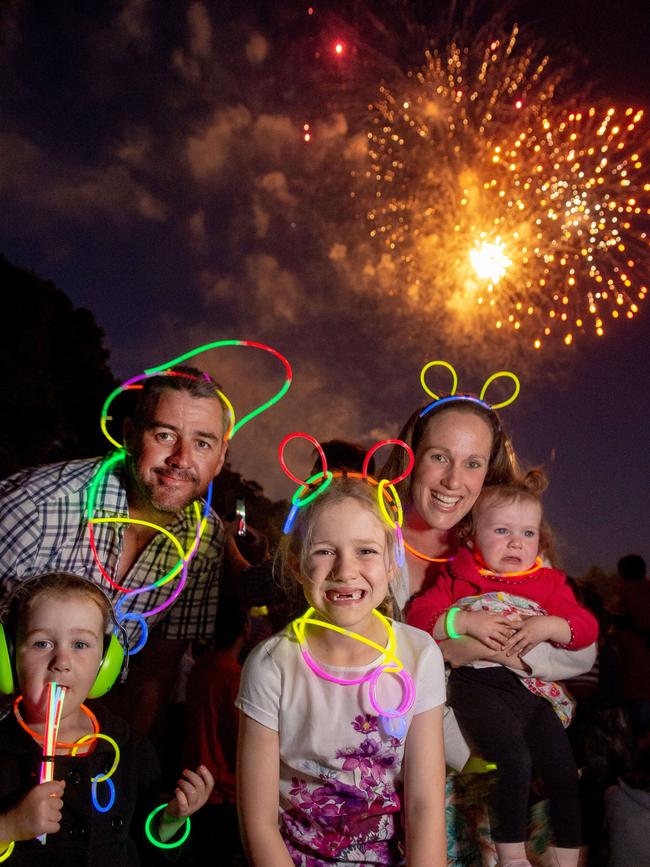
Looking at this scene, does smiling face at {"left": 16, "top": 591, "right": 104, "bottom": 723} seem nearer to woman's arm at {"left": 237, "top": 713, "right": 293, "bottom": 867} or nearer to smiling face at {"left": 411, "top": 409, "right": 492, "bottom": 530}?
woman's arm at {"left": 237, "top": 713, "right": 293, "bottom": 867}

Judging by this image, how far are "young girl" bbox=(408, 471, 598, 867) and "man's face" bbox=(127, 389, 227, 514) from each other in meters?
1.23

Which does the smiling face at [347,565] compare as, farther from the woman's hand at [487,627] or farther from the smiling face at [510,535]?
the smiling face at [510,535]

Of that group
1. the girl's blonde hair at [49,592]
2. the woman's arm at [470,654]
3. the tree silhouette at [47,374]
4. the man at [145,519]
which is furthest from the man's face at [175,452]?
the tree silhouette at [47,374]

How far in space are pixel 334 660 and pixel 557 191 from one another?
569 cm

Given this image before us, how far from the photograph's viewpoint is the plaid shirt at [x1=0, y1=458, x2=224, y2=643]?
3.15m

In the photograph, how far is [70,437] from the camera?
420 inches

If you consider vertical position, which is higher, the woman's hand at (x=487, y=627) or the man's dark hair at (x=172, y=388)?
the man's dark hair at (x=172, y=388)

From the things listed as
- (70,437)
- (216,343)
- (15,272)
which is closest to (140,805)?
(216,343)

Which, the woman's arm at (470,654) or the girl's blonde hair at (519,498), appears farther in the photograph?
the girl's blonde hair at (519,498)

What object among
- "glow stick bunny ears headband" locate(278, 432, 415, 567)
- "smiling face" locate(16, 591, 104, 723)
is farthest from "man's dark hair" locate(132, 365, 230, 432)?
"smiling face" locate(16, 591, 104, 723)

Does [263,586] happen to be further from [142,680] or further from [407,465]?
[142,680]

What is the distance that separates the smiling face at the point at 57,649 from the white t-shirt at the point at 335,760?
594 millimetres

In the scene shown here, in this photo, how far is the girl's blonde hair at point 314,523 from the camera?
238cm

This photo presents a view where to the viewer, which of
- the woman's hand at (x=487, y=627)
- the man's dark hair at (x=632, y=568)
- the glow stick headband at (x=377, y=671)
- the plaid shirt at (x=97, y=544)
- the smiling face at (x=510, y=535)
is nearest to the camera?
the glow stick headband at (x=377, y=671)
